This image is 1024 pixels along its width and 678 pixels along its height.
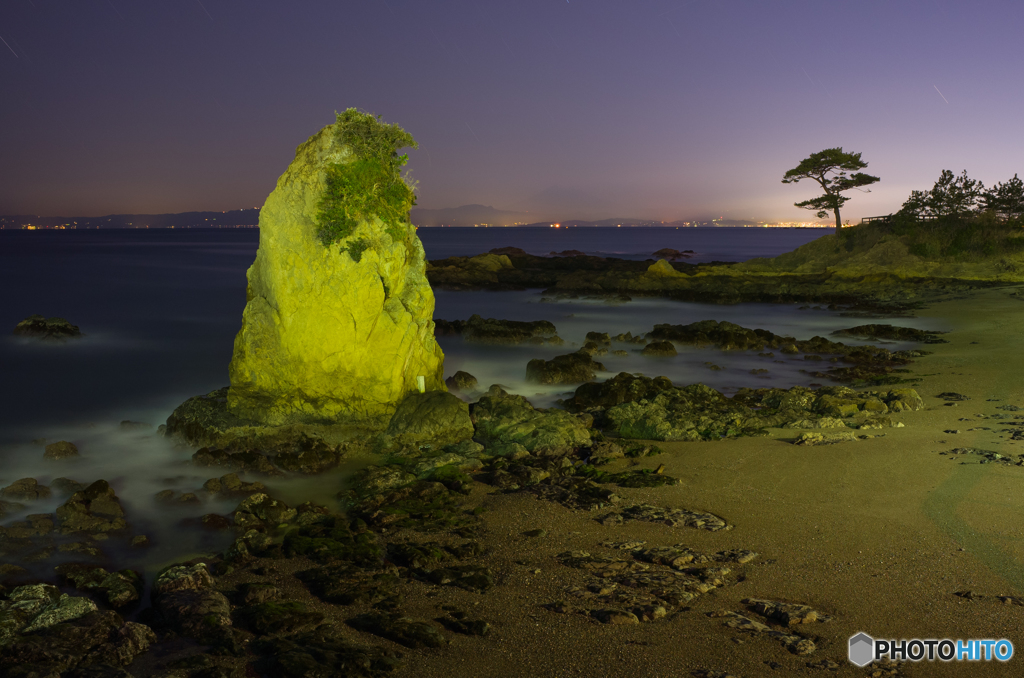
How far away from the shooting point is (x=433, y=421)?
442 inches

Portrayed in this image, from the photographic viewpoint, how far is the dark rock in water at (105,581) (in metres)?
6.40

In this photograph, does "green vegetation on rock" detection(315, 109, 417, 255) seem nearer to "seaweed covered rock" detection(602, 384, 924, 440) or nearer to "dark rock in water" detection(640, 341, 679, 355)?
"seaweed covered rock" detection(602, 384, 924, 440)

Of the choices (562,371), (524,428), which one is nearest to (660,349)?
(562,371)

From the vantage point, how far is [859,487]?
845 cm

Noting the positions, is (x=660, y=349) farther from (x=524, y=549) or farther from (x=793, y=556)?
(x=524, y=549)

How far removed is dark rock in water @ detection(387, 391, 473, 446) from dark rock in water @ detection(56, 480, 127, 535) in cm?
407

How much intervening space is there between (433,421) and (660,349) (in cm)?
1069

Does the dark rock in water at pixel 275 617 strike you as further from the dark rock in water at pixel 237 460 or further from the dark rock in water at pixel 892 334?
the dark rock in water at pixel 892 334

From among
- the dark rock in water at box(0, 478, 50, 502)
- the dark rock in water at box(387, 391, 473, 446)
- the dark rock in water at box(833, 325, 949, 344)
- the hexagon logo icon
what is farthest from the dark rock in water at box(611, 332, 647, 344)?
the hexagon logo icon

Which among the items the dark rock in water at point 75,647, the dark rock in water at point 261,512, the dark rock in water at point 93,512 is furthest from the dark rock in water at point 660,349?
the dark rock in water at point 75,647

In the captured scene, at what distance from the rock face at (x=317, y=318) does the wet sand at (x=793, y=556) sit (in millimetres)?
3954

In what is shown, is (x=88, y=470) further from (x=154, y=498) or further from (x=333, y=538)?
(x=333, y=538)

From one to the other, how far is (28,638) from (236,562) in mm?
1925

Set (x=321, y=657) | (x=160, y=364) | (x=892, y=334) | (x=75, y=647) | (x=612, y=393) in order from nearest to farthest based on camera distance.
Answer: (x=321, y=657) → (x=75, y=647) → (x=612, y=393) → (x=160, y=364) → (x=892, y=334)
